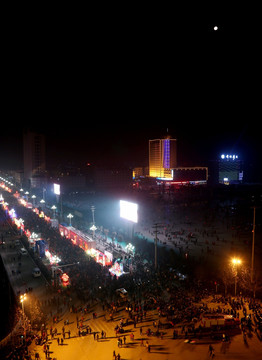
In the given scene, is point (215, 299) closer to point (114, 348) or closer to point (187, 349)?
point (187, 349)

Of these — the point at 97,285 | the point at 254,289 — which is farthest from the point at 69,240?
the point at 254,289

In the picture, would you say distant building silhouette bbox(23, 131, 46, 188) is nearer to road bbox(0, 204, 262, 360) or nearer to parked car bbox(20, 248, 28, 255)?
parked car bbox(20, 248, 28, 255)

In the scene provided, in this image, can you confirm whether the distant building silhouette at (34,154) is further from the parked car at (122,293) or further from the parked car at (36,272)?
the parked car at (122,293)

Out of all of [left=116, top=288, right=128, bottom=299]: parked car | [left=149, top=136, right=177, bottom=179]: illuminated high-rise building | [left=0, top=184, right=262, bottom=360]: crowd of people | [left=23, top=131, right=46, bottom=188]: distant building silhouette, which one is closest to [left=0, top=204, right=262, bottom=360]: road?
[left=0, top=184, right=262, bottom=360]: crowd of people

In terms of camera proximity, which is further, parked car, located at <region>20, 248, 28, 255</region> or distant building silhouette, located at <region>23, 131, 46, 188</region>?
distant building silhouette, located at <region>23, 131, 46, 188</region>

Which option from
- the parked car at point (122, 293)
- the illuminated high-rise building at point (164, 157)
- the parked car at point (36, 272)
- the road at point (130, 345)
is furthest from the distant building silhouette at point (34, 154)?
the road at point (130, 345)

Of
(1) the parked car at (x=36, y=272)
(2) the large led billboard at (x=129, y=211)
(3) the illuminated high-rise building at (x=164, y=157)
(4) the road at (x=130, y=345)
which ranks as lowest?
(4) the road at (x=130, y=345)
